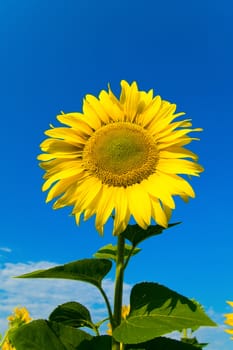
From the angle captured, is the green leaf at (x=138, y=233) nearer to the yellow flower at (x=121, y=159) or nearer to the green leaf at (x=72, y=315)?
the yellow flower at (x=121, y=159)

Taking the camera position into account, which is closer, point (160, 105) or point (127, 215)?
point (127, 215)

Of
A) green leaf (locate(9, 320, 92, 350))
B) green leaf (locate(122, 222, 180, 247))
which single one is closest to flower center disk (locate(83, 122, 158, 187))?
green leaf (locate(122, 222, 180, 247))

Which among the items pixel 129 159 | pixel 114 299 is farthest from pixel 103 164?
pixel 114 299

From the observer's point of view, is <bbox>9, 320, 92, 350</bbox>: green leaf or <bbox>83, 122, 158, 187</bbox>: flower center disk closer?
<bbox>9, 320, 92, 350</bbox>: green leaf

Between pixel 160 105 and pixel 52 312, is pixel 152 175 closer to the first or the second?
pixel 160 105

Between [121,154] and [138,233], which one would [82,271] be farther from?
[121,154]

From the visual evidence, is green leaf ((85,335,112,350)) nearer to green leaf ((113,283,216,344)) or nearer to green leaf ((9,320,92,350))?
green leaf ((9,320,92,350))
